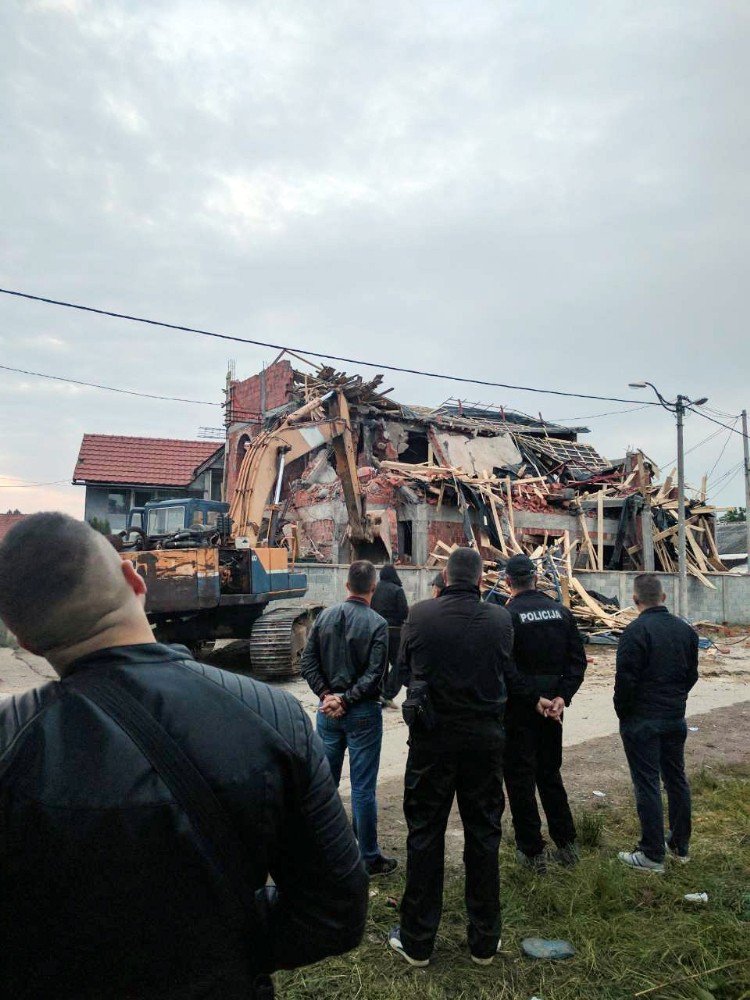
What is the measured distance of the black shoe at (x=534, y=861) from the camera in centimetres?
466

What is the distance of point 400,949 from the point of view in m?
3.74

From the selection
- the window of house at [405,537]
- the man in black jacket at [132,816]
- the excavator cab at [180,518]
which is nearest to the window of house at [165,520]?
the excavator cab at [180,518]

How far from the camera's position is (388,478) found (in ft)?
75.0

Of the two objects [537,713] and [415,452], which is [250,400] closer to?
[415,452]

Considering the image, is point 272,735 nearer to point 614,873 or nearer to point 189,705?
point 189,705

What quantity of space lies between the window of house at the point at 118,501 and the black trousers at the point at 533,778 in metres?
33.5

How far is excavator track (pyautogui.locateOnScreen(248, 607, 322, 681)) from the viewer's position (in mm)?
11336

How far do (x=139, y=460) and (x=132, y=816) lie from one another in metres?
37.7

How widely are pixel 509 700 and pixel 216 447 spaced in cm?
3495

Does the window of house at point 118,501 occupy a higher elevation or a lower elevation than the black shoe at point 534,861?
higher

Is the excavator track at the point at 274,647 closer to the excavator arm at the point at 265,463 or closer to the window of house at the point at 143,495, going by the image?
the excavator arm at the point at 265,463

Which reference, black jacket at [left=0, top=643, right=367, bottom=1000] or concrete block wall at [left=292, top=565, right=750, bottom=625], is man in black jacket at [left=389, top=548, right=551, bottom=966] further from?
concrete block wall at [left=292, top=565, right=750, bottom=625]

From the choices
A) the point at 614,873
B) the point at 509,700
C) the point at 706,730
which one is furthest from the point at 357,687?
the point at 706,730

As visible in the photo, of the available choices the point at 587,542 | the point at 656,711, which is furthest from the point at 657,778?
the point at 587,542
